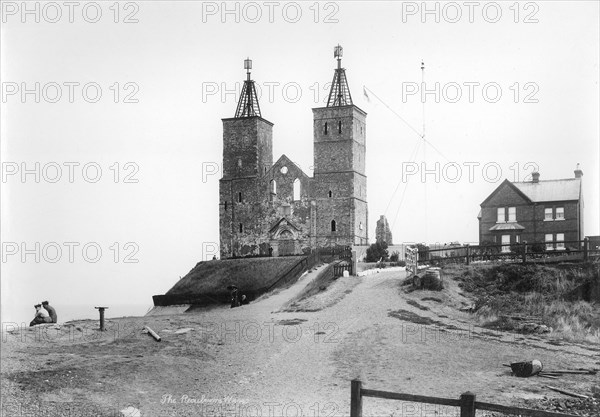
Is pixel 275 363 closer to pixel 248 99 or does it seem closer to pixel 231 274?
pixel 231 274

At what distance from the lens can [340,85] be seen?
6028 cm

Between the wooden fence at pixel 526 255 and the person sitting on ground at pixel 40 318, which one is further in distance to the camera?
the wooden fence at pixel 526 255

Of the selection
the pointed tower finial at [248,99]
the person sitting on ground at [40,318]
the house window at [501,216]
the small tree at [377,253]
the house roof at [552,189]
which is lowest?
the person sitting on ground at [40,318]

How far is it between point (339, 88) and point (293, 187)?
31.7ft

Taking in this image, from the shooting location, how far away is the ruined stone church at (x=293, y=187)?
5844 centimetres

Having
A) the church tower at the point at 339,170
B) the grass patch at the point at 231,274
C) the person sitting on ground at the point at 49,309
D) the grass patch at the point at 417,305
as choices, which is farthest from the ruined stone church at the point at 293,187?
the person sitting on ground at the point at 49,309

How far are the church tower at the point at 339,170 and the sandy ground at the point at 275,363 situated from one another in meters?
33.0

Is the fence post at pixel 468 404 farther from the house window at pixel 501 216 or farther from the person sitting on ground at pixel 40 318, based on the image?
the house window at pixel 501 216

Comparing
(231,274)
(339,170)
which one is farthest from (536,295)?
(339,170)

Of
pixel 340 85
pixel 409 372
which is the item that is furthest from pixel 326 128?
pixel 409 372

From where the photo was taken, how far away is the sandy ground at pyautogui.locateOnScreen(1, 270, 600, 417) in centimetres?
1387

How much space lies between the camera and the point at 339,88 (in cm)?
6031

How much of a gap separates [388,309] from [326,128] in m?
36.6

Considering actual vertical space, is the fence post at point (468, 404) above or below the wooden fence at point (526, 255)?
below
